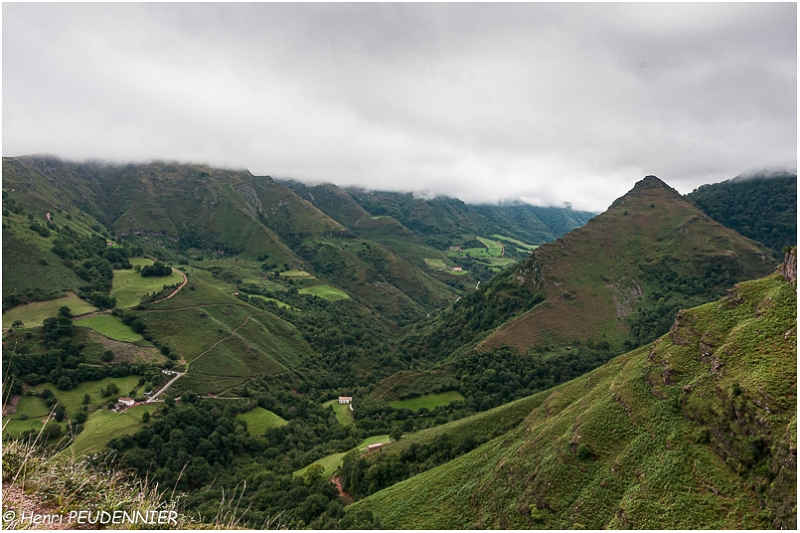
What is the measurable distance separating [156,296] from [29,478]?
548ft

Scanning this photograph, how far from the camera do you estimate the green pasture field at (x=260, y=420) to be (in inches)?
4220

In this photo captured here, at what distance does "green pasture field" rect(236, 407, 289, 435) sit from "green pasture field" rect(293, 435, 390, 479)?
24686mm

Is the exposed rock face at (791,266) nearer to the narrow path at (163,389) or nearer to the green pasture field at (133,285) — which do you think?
the narrow path at (163,389)

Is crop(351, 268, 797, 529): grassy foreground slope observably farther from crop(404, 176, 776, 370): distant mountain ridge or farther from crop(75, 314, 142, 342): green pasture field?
crop(75, 314, 142, 342): green pasture field

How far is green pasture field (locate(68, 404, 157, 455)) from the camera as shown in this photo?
8781 cm

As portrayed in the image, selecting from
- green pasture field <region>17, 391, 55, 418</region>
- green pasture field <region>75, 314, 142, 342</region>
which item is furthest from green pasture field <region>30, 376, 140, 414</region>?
green pasture field <region>75, 314, 142, 342</region>

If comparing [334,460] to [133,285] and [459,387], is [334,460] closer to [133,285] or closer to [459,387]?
[459,387]

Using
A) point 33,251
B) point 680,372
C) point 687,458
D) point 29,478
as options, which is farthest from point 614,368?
point 33,251

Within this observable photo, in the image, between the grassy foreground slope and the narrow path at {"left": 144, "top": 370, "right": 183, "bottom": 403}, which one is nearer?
the grassy foreground slope

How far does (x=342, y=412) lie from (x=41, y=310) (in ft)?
358

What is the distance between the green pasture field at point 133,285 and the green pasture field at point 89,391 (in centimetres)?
4584

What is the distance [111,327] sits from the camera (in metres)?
135

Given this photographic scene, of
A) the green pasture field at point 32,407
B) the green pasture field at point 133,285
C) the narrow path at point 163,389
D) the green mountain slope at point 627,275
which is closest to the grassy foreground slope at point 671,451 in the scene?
the narrow path at point 163,389

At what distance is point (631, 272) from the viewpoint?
16475 cm
